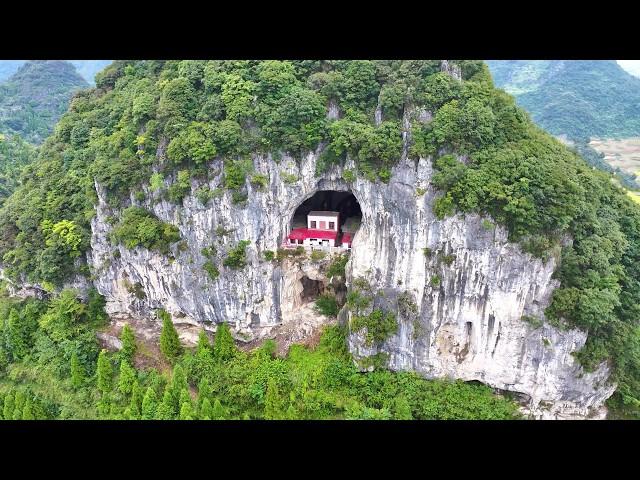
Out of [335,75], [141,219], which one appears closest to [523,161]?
[335,75]

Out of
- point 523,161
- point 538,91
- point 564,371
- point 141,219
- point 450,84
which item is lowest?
point 564,371

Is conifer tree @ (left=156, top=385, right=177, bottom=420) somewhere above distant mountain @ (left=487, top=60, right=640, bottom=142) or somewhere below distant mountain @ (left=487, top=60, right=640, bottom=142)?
below

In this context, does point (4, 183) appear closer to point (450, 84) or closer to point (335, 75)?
point (335, 75)

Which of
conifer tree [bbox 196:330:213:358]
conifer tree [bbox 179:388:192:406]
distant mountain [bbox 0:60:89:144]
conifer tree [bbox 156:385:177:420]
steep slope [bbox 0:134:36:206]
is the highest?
distant mountain [bbox 0:60:89:144]

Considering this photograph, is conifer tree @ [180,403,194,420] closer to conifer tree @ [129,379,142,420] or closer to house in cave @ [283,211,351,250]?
conifer tree @ [129,379,142,420]

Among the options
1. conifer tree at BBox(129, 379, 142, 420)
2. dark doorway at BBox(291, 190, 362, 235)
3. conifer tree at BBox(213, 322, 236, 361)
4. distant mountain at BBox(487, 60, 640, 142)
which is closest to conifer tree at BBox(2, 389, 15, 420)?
conifer tree at BBox(129, 379, 142, 420)

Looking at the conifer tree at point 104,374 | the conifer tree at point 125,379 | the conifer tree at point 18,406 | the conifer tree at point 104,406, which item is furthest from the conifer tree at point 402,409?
the conifer tree at point 18,406
